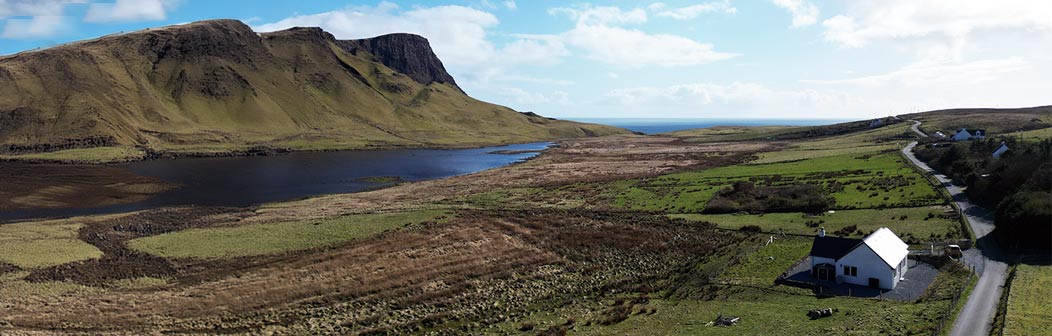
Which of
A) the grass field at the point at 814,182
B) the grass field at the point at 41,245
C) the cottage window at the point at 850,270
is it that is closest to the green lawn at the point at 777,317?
the cottage window at the point at 850,270

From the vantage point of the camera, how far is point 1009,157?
230ft

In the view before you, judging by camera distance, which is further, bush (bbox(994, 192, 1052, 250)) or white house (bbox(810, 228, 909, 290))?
bush (bbox(994, 192, 1052, 250))

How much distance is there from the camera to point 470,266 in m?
47.8

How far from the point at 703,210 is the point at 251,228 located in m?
51.6

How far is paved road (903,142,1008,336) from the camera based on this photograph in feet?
97.9

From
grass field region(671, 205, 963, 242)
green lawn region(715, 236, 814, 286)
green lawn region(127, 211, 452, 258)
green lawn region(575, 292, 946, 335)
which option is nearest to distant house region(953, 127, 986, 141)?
grass field region(671, 205, 963, 242)

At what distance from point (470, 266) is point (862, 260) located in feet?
93.9

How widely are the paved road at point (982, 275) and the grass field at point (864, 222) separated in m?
1.89

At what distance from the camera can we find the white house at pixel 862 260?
38719mm

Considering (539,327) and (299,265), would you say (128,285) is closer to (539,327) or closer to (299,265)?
(299,265)

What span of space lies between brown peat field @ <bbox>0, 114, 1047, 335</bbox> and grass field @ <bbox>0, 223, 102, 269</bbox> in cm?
22

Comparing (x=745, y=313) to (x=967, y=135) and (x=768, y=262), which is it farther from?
(x=967, y=135)

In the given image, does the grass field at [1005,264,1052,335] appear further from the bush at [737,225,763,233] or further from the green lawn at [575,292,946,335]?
the bush at [737,225,763,233]

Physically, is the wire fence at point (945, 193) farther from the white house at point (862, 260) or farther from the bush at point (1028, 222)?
the white house at point (862, 260)
